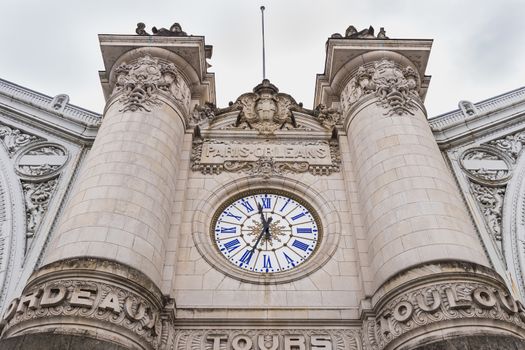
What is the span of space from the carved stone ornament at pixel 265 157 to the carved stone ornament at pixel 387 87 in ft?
6.17

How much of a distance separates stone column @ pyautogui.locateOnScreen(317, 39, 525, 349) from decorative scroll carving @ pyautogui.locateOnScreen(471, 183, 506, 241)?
1.45 m

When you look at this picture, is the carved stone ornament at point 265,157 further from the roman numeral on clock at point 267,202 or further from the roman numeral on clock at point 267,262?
the roman numeral on clock at point 267,262

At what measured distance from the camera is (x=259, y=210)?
13.8m

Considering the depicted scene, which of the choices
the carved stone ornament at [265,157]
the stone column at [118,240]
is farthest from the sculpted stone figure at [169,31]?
the carved stone ornament at [265,157]

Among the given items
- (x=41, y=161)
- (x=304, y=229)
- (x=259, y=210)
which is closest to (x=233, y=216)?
(x=259, y=210)

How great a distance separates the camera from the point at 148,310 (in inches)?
408

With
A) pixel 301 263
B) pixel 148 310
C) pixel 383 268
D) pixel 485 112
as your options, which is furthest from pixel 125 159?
pixel 485 112

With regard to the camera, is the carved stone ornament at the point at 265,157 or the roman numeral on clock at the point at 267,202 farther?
the carved stone ornament at the point at 265,157

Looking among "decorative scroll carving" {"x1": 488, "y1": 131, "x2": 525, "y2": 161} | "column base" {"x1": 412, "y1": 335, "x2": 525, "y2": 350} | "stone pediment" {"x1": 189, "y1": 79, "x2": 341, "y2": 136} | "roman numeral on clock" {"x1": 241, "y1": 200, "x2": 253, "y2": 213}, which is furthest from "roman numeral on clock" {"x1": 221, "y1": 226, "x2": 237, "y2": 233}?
"decorative scroll carving" {"x1": 488, "y1": 131, "x2": 525, "y2": 161}

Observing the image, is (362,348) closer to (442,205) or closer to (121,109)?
(442,205)

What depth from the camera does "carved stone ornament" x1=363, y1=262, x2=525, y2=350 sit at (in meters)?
9.72

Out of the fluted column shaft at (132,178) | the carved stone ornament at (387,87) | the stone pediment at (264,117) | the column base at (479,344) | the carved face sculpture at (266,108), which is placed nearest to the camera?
the column base at (479,344)

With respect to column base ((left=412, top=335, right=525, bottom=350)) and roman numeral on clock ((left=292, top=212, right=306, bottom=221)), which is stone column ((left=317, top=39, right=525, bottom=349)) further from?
roman numeral on clock ((left=292, top=212, right=306, bottom=221))

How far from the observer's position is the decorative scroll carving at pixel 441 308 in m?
9.78
